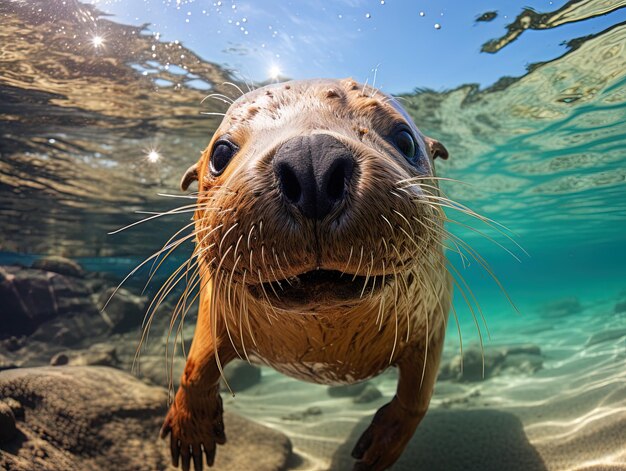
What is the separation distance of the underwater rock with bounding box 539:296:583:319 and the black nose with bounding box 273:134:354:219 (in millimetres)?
32710

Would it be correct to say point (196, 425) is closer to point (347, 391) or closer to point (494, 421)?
point (494, 421)

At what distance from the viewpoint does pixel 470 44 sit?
26.1ft

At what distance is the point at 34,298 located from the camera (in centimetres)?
1191

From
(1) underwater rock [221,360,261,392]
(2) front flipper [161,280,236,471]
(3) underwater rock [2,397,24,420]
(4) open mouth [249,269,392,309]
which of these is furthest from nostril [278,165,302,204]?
(1) underwater rock [221,360,261,392]

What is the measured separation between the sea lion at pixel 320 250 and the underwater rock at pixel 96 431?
1740mm

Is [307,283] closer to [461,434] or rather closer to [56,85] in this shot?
[461,434]

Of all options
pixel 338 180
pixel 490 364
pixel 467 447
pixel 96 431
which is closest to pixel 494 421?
pixel 467 447

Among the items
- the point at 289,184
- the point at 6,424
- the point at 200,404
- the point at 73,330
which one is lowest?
the point at 73,330

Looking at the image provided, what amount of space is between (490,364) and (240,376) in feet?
23.6

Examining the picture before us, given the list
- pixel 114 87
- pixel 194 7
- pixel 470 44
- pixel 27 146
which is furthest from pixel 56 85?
pixel 470 44

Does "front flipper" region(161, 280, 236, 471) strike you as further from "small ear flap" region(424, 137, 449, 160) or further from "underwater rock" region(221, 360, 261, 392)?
"underwater rock" region(221, 360, 261, 392)

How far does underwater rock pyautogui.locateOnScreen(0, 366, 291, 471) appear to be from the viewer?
4.47 m

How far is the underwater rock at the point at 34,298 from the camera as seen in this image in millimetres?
11539

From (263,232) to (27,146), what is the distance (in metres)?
11.5
